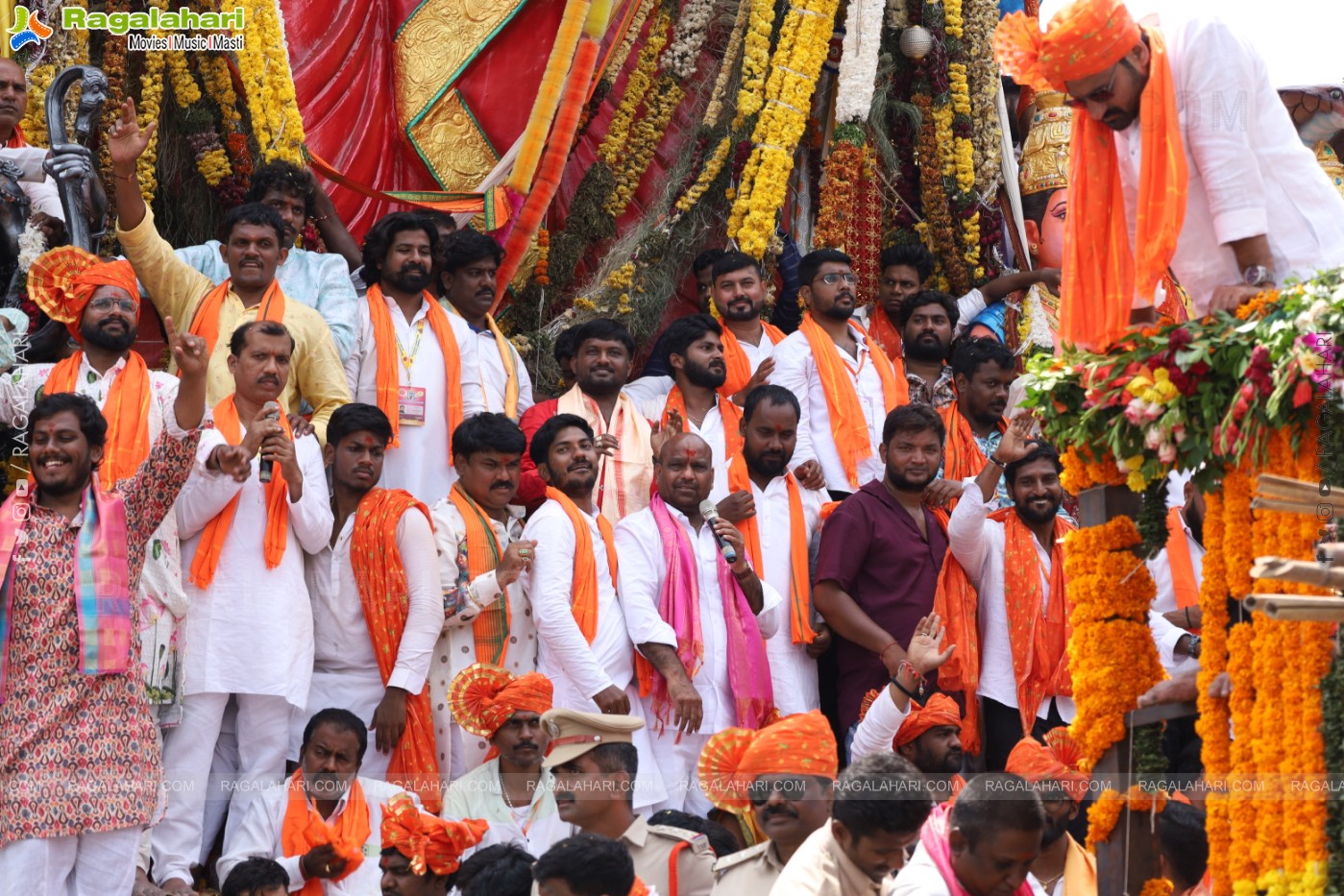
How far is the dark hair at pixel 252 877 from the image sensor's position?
20.2ft

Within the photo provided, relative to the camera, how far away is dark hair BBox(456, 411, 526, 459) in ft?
24.6

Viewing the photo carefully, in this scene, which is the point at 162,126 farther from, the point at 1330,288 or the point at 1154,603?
the point at 1330,288

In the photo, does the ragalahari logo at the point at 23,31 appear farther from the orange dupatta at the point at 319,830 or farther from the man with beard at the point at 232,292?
the orange dupatta at the point at 319,830

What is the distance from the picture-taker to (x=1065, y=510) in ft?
31.0

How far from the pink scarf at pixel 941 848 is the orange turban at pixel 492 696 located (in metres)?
2.17

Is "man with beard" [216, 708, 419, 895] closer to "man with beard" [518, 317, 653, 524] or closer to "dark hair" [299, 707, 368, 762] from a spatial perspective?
"dark hair" [299, 707, 368, 762]

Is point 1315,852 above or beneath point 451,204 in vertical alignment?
beneath

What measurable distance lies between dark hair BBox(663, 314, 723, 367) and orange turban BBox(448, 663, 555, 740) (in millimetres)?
2192

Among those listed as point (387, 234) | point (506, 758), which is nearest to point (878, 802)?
point (506, 758)

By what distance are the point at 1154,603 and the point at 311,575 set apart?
3549 mm

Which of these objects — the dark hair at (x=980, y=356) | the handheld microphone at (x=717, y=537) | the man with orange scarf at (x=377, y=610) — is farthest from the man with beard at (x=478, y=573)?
the dark hair at (x=980, y=356)

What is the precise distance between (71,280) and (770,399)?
2924 mm

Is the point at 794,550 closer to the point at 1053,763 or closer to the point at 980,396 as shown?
the point at 980,396

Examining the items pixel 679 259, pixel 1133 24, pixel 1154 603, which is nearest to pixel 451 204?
pixel 679 259
